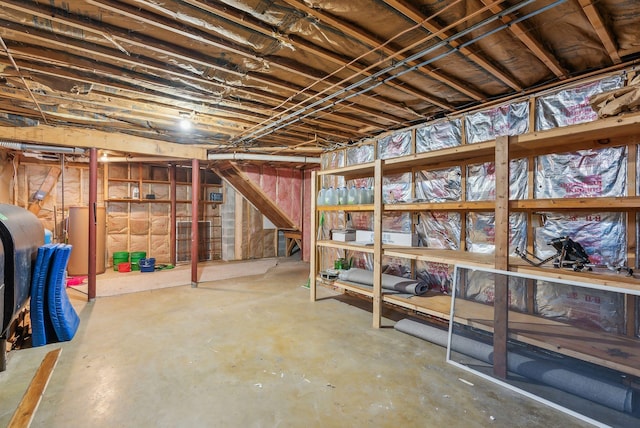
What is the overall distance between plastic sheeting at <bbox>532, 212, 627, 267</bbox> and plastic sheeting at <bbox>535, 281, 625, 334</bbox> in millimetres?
263

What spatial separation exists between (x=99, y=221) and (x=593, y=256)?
24.2 feet

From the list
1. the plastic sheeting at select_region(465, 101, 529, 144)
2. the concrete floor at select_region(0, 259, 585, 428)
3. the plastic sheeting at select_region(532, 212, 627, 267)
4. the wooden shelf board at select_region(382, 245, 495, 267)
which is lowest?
the concrete floor at select_region(0, 259, 585, 428)

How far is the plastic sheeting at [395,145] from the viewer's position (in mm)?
3855

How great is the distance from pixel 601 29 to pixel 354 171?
97.8 inches

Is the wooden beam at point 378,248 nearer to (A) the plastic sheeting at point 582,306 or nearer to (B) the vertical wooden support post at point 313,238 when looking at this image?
(B) the vertical wooden support post at point 313,238

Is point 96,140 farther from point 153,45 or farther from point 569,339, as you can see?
point 569,339

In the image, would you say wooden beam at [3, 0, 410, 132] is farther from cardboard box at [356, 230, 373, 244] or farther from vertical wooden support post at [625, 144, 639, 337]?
vertical wooden support post at [625, 144, 639, 337]

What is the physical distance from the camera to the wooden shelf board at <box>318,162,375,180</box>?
3.43 meters

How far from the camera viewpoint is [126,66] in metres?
2.39

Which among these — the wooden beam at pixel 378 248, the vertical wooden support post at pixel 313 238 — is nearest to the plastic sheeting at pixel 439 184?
the wooden beam at pixel 378 248

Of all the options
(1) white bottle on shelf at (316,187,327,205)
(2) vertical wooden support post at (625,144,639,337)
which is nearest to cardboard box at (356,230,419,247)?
(1) white bottle on shelf at (316,187,327,205)

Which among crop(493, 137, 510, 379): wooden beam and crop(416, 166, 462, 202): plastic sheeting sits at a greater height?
crop(416, 166, 462, 202): plastic sheeting

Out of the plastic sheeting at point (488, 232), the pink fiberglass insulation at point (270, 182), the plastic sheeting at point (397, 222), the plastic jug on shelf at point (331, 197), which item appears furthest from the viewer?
the pink fiberglass insulation at point (270, 182)

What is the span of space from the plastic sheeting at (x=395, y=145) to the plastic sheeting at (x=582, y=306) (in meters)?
2.13
